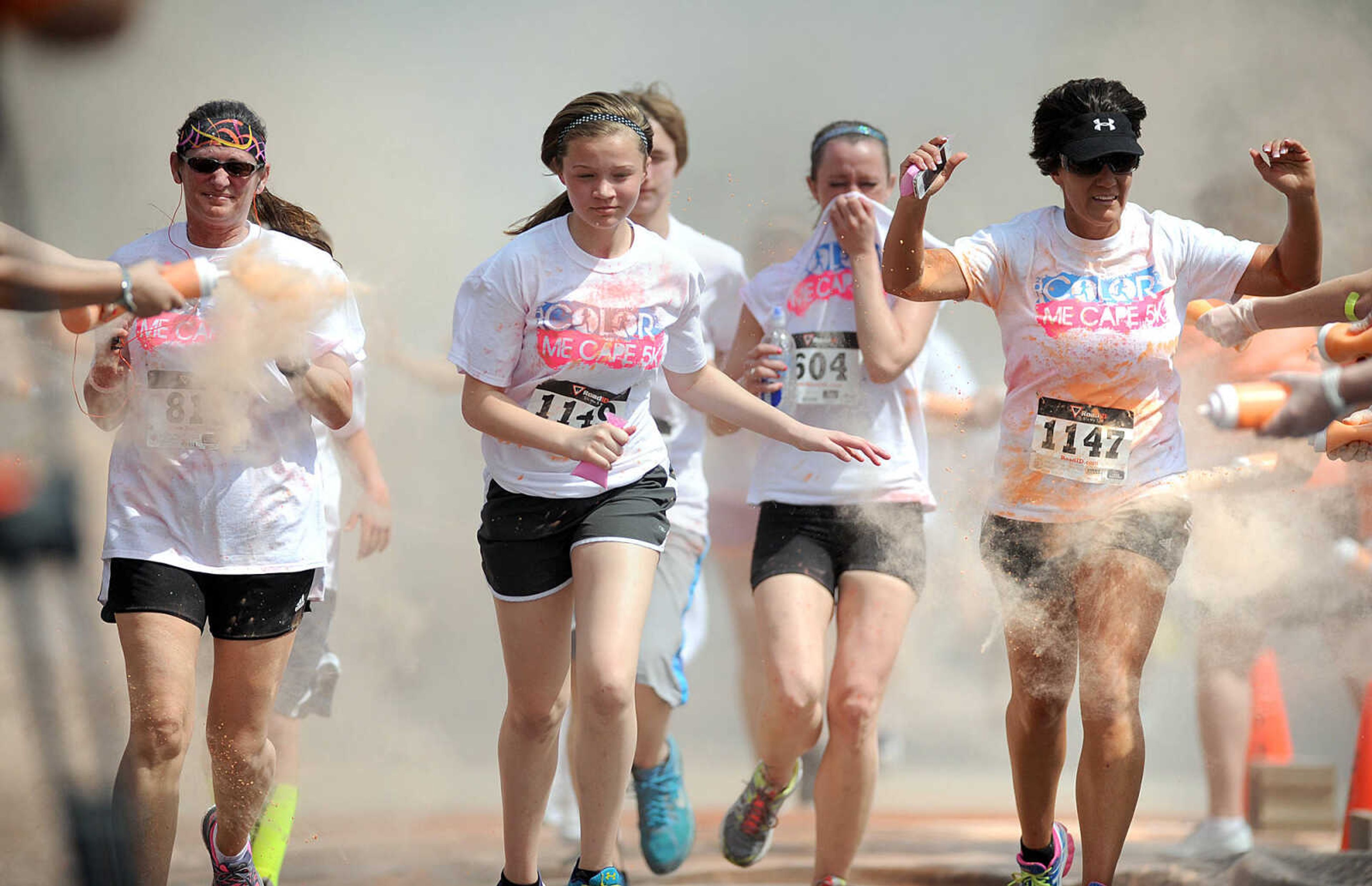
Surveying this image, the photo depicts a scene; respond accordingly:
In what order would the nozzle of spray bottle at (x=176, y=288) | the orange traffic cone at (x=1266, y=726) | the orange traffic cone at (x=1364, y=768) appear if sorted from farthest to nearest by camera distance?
the orange traffic cone at (x=1266, y=726), the orange traffic cone at (x=1364, y=768), the nozzle of spray bottle at (x=176, y=288)

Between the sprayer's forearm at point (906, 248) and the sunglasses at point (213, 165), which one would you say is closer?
the sunglasses at point (213, 165)

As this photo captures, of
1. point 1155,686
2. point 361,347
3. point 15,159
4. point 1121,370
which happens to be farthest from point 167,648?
point 1155,686

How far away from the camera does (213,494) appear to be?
363 cm

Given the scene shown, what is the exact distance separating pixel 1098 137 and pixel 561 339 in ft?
4.59


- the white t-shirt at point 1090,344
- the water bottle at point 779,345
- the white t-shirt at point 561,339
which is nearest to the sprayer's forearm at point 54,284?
the white t-shirt at point 561,339

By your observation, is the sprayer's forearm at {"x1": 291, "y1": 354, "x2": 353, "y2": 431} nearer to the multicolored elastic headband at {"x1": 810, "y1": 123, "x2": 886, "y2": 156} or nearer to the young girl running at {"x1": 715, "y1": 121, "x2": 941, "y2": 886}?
the young girl running at {"x1": 715, "y1": 121, "x2": 941, "y2": 886}

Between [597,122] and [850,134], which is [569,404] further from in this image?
[850,134]

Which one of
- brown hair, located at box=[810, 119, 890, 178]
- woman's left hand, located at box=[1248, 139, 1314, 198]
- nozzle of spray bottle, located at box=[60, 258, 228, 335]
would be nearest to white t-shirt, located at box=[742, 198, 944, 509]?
brown hair, located at box=[810, 119, 890, 178]

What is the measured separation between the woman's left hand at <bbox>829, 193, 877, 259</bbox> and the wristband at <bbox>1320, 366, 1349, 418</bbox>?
1.27 meters

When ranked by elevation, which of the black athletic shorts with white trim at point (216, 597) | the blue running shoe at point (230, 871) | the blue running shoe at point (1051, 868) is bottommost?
the blue running shoe at point (230, 871)

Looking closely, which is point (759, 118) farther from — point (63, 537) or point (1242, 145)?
point (63, 537)

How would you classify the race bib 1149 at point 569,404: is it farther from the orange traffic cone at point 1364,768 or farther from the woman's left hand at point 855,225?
the orange traffic cone at point 1364,768

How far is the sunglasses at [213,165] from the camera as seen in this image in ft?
11.9

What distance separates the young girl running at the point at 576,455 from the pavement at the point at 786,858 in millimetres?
1349
